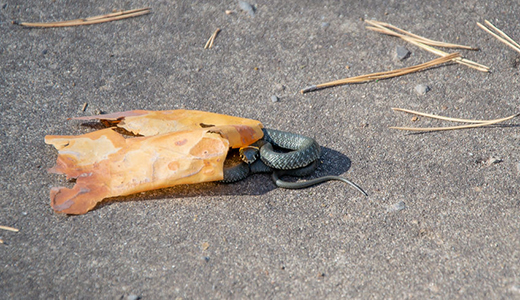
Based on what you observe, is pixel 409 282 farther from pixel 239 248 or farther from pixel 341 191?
pixel 239 248

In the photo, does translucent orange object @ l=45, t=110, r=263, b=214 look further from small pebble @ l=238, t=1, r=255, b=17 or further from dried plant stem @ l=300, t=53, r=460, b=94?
small pebble @ l=238, t=1, r=255, b=17

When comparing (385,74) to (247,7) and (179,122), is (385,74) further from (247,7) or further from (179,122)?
(179,122)

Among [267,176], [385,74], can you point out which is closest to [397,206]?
[267,176]

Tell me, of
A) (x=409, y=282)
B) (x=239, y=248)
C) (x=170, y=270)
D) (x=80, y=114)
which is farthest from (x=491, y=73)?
(x=80, y=114)

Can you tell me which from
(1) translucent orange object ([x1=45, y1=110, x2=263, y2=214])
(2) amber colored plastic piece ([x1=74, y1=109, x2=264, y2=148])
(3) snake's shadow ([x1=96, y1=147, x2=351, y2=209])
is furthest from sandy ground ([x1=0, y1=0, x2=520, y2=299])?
(2) amber colored plastic piece ([x1=74, y1=109, x2=264, y2=148])

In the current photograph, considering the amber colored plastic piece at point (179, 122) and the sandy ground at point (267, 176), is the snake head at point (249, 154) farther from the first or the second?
the sandy ground at point (267, 176)

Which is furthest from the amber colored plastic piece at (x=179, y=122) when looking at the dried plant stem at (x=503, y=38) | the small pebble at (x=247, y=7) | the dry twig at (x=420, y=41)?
the dried plant stem at (x=503, y=38)
